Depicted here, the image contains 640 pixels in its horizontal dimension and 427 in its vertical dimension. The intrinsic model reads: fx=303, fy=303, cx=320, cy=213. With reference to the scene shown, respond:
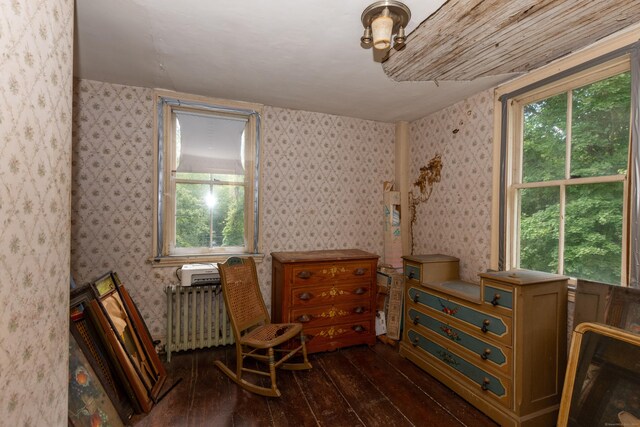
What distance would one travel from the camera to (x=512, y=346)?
206cm

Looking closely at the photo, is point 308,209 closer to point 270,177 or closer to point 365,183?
point 270,177

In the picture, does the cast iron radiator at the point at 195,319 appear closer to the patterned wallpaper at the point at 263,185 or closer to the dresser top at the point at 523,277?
the patterned wallpaper at the point at 263,185

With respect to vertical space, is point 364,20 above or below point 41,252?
above

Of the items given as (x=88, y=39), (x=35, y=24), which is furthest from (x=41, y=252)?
(x=88, y=39)

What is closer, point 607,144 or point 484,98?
point 607,144

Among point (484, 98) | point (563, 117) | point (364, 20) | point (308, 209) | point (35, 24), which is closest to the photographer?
point (35, 24)

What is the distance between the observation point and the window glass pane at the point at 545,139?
2357 millimetres

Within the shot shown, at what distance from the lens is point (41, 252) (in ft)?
3.81

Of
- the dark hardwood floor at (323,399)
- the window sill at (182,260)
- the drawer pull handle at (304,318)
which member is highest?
the window sill at (182,260)

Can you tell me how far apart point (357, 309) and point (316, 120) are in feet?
7.30

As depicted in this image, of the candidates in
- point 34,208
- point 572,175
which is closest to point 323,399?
point 34,208

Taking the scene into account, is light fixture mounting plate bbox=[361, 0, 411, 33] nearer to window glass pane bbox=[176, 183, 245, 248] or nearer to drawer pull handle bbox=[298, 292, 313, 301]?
window glass pane bbox=[176, 183, 245, 248]

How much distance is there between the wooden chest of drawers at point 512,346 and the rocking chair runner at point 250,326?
4.45ft

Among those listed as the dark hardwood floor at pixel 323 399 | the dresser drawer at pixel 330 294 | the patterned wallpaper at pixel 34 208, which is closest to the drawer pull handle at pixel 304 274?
the dresser drawer at pixel 330 294
